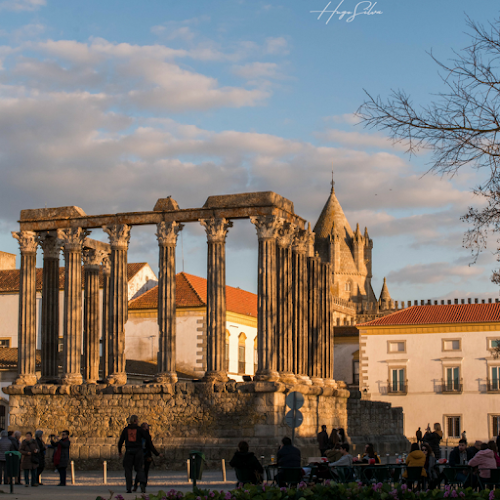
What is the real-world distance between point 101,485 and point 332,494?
33.8ft

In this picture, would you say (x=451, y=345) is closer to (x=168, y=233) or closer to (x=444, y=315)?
(x=444, y=315)

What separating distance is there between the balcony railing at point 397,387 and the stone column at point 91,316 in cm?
2486

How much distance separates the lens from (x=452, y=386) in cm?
5325

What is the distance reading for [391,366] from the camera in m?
54.7

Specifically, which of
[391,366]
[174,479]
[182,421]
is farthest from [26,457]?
[391,366]

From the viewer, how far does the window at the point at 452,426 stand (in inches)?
2072

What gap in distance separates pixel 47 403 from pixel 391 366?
28188mm

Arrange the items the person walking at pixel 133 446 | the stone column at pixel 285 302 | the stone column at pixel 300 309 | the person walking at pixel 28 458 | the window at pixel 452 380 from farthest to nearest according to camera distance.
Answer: the window at pixel 452 380
the stone column at pixel 300 309
the stone column at pixel 285 302
the person walking at pixel 28 458
the person walking at pixel 133 446

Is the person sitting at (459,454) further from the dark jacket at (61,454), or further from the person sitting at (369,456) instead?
the dark jacket at (61,454)

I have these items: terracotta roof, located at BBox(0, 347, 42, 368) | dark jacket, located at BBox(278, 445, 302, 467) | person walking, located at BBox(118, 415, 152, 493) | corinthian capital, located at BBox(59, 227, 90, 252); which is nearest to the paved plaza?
person walking, located at BBox(118, 415, 152, 493)

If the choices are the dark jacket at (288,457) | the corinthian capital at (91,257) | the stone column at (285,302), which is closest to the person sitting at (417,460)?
the dark jacket at (288,457)

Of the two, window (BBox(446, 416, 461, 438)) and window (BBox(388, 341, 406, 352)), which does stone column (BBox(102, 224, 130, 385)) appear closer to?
window (BBox(388, 341, 406, 352))

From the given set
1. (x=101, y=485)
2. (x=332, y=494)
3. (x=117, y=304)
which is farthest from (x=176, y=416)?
(x=332, y=494)

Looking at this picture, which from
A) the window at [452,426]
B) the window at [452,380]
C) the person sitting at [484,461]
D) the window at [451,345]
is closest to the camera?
the person sitting at [484,461]
